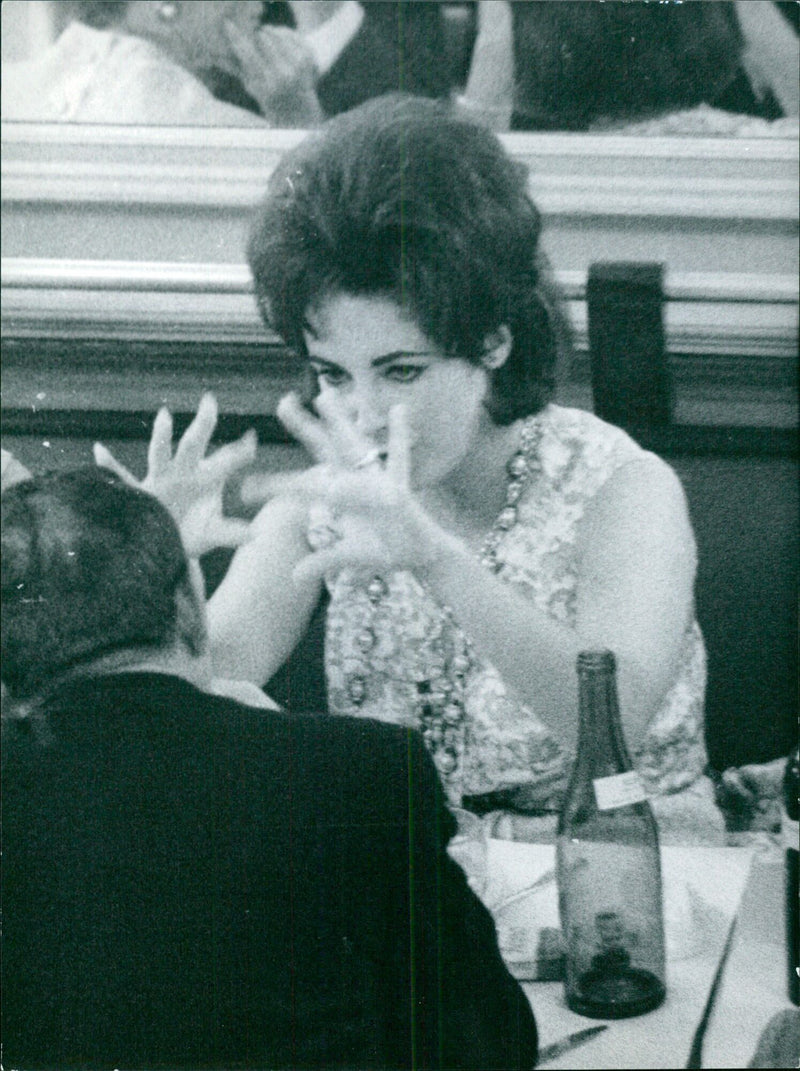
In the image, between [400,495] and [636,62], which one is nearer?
[400,495]

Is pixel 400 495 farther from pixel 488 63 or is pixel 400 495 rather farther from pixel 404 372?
pixel 488 63

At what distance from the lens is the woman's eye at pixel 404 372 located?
1286 mm

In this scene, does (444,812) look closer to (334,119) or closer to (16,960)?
(16,960)

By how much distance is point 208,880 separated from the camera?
1.14 metres

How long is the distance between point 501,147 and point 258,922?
33.7 inches

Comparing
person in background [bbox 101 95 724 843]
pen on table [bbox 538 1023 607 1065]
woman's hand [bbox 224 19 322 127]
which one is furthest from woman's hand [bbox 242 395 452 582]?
pen on table [bbox 538 1023 607 1065]

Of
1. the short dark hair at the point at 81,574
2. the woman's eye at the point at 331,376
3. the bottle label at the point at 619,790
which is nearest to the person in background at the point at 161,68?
the woman's eye at the point at 331,376

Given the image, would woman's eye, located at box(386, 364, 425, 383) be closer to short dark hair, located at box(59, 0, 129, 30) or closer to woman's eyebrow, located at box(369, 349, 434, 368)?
woman's eyebrow, located at box(369, 349, 434, 368)

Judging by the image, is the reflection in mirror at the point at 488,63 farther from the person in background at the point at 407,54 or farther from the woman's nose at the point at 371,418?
the woman's nose at the point at 371,418

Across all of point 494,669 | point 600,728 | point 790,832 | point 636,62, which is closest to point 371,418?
point 494,669

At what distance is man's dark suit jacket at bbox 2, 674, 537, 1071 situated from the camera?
1.12m

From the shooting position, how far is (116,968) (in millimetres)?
1145

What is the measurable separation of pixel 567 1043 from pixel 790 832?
376 millimetres

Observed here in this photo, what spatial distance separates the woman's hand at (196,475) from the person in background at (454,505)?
39 mm
